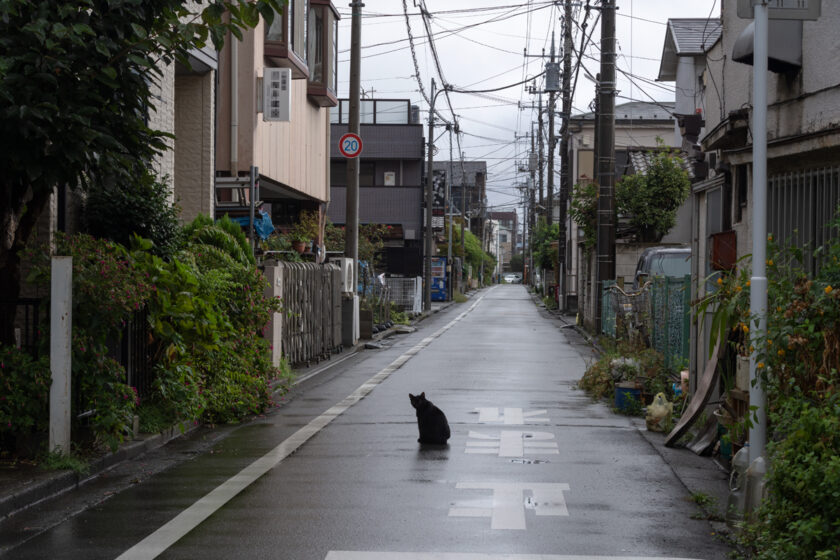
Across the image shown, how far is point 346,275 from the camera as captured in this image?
2444 centimetres

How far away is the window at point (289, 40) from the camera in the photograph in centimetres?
2162

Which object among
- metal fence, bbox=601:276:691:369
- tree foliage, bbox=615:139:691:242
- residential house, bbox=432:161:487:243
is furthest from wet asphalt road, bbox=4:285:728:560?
residential house, bbox=432:161:487:243

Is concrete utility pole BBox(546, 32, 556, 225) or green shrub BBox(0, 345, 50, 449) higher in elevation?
concrete utility pole BBox(546, 32, 556, 225)

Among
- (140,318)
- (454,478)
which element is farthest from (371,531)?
(140,318)

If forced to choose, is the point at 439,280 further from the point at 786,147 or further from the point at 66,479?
the point at 66,479

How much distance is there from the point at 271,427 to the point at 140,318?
2049mm

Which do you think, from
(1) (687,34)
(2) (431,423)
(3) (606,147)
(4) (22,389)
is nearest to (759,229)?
(2) (431,423)

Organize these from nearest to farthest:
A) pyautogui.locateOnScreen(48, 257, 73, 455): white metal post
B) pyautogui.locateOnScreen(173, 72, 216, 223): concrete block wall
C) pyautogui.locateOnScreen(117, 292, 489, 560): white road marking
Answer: pyautogui.locateOnScreen(117, 292, 489, 560): white road marking
pyautogui.locateOnScreen(48, 257, 73, 455): white metal post
pyautogui.locateOnScreen(173, 72, 216, 223): concrete block wall

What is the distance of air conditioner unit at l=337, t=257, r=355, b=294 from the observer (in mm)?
24109

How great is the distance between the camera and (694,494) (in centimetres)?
777

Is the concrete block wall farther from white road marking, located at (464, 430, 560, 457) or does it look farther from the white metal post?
the white metal post

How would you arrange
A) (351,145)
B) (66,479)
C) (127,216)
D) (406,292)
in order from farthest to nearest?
(406,292), (351,145), (127,216), (66,479)

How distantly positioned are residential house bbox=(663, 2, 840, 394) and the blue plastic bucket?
71.0 inches

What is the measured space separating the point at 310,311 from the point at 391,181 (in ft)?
122
